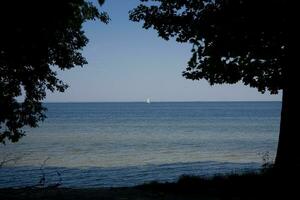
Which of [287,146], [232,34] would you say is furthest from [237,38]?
[287,146]

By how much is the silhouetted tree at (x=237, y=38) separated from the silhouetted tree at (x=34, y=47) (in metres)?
2.77

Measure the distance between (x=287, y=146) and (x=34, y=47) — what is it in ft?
29.3

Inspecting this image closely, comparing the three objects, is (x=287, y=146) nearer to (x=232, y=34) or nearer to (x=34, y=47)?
(x=232, y=34)

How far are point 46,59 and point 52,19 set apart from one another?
400cm

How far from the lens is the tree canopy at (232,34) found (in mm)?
13438

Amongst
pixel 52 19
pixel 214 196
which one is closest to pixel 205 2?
pixel 52 19

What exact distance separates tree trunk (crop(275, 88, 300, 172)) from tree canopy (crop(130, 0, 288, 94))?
1276 millimetres

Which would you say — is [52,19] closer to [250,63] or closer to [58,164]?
[250,63]

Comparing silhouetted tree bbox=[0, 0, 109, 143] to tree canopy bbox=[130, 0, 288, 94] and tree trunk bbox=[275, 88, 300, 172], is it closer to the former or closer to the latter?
tree canopy bbox=[130, 0, 288, 94]

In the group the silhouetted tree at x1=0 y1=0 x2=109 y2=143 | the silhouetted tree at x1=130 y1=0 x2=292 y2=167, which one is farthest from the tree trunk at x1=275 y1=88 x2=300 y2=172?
the silhouetted tree at x1=0 y1=0 x2=109 y2=143

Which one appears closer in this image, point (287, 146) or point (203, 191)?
point (203, 191)

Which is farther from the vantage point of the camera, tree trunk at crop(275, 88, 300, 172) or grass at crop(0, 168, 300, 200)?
tree trunk at crop(275, 88, 300, 172)

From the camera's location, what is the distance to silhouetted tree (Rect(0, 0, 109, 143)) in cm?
1056

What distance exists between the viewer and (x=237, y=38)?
14.0 metres
